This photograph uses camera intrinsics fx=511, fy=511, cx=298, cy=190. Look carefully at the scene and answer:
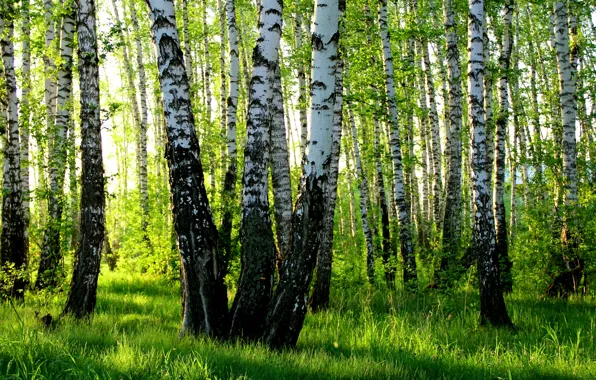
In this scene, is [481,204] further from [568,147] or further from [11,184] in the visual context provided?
[11,184]

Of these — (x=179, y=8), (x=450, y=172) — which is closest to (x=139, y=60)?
A: (x=179, y=8)

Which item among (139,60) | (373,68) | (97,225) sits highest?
(139,60)

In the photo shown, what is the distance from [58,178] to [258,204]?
5662mm

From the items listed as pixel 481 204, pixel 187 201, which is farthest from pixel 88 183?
pixel 481 204

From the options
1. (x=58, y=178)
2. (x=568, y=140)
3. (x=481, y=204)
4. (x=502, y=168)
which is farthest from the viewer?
(x=568, y=140)

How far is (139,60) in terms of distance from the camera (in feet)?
58.2

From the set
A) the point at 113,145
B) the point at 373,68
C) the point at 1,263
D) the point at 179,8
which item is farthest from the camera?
the point at 113,145

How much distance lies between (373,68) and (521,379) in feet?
31.3

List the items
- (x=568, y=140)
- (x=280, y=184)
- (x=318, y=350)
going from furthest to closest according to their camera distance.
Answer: (x=568, y=140) → (x=280, y=184) → (x=318, y=350)

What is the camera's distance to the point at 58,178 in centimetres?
1001

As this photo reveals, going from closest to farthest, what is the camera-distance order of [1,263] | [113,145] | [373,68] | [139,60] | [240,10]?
[1,263], [373,68], [139,60], [240,10], [113,145]

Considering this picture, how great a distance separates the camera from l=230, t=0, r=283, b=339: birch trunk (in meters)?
6.00

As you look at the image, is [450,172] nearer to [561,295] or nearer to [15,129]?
[561,295]

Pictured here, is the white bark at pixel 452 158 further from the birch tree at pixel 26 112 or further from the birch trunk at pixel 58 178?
the birch tree at pixel 26 112
